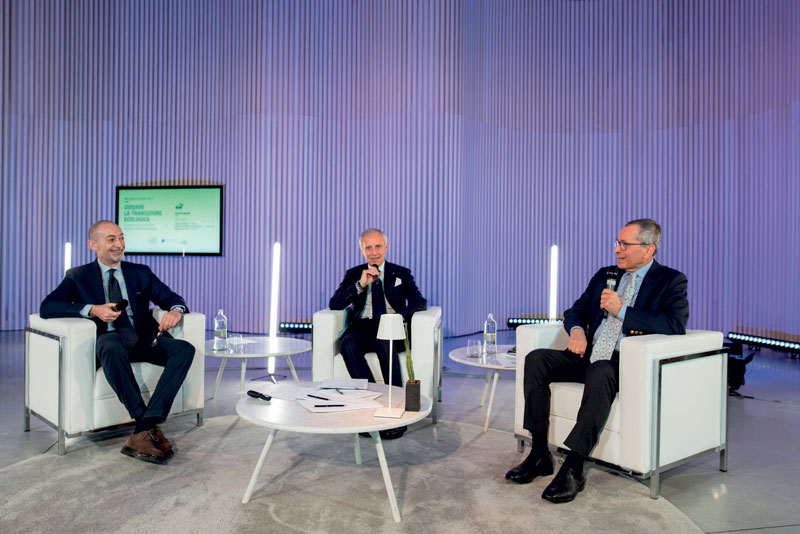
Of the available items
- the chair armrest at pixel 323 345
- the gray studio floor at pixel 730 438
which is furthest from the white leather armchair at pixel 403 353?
the gray studio floor at pixel 730 438

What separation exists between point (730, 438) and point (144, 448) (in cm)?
299

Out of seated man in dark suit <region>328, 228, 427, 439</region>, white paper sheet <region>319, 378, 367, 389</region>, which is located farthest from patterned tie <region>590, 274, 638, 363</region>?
seated man in dark suit <region>328, 228, 427, 439</region>

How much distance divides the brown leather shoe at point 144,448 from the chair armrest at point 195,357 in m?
0.48

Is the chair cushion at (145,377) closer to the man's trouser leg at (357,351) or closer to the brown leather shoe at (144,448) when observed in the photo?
the brown leather shoe at (144,448)

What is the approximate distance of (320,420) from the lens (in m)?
2.25

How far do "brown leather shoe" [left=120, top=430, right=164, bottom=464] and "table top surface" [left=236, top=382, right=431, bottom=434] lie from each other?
1.95 feet

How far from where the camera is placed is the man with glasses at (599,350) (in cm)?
251

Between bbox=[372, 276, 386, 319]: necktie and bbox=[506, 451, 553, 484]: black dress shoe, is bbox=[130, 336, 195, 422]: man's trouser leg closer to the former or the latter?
bbox=[372, 276, 386, 319]: necktie

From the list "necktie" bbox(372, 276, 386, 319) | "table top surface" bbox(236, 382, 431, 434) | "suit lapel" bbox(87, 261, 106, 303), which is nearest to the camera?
"table top surface" bbox(236, 382, 431, 434)

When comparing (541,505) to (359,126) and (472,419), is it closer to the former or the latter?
(472,419)

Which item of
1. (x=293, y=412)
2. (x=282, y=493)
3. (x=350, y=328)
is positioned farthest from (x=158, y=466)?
(x=350, y=328)

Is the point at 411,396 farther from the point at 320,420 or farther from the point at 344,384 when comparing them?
the point at 344,384

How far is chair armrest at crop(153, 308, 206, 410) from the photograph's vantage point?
335 centimetres

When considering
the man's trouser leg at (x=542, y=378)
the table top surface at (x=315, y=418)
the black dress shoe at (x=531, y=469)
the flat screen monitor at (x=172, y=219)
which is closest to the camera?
the table top surface at (x=315, y=418)
